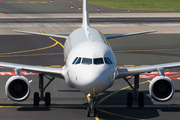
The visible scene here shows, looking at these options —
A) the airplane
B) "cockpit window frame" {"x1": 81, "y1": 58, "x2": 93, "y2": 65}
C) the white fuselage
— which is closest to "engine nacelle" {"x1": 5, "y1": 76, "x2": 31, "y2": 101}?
the airplane

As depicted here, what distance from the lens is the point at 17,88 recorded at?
22.6 meters

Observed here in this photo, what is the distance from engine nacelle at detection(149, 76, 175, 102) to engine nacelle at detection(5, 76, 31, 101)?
7.63 meters

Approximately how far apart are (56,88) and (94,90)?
403 inches

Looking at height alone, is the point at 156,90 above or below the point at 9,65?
below

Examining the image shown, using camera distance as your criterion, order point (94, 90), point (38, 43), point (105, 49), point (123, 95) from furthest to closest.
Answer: point (38, 43) → point (123, 95) → point (105, 49) → point (94, 90)

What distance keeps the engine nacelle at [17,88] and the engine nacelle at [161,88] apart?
7631 mm

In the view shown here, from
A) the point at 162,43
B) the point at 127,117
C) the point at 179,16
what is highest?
the point at 179,16

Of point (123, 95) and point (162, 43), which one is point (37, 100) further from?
point (162, 43)

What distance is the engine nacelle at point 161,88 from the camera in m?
22.5

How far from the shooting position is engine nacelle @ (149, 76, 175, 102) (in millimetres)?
22491

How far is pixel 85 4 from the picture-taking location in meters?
32.8

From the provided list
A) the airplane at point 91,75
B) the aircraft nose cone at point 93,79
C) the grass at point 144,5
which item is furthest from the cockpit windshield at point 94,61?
the grass at point 144,5

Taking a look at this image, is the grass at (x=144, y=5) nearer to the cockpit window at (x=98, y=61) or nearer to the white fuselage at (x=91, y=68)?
the white fuselage at (x=91, y=68)

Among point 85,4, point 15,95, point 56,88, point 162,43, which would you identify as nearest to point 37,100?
point 15,95
